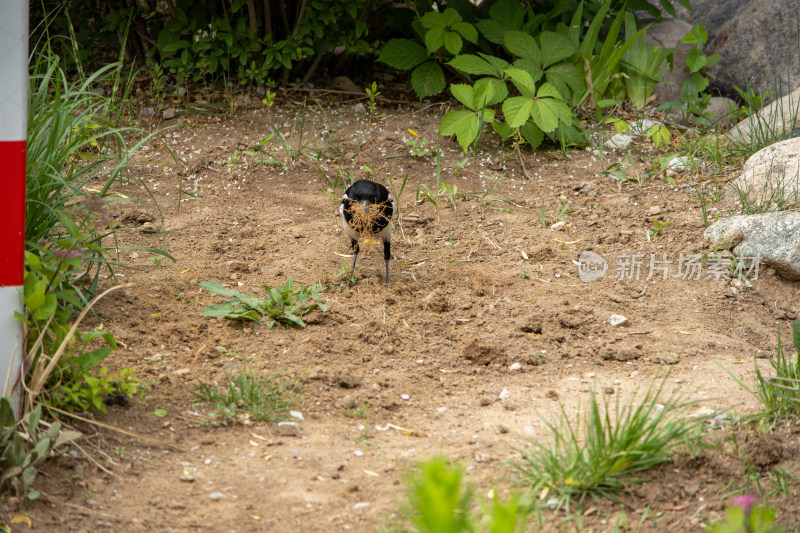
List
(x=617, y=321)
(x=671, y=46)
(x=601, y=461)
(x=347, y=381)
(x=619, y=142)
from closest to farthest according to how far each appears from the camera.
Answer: (x=601, y=461) < (x=347, y=381) < (x=617, y=321) < (x=619, y=142) < (x=671, y=46)

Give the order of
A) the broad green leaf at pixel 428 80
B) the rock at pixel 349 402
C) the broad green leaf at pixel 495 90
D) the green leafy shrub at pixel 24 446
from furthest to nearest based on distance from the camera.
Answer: the broad green leaf at pixel 428 80
the broad green leaf at pixel 495 90
the rock at pixel 349 402
the green leafy shrub at pixel 24 446

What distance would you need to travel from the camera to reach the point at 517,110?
5367 millimetres

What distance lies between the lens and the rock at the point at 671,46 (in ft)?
22.7

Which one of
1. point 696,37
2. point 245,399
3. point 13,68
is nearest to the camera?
point 13,68

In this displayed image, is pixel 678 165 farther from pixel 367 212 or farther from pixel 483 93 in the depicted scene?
pixel 367 212

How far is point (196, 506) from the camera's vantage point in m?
2.37

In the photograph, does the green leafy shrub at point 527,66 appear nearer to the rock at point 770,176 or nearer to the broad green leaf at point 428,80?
the broad green leaf at point 428,80

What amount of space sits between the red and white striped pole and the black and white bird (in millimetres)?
2126

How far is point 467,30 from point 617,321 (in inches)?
114

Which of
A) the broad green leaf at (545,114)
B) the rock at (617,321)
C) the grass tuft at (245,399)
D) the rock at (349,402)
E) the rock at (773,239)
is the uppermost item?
the broad green leaf at (545,114)

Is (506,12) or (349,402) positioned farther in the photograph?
(506,12)

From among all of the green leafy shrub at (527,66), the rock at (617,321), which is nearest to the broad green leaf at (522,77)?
the green leafy shrub at (527,66)

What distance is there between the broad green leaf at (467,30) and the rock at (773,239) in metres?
2.44

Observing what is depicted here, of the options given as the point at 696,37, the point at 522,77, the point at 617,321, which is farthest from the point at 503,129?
the point at 617,321
